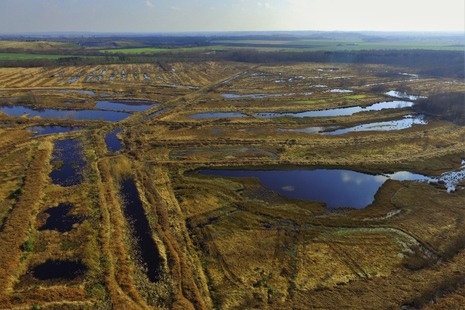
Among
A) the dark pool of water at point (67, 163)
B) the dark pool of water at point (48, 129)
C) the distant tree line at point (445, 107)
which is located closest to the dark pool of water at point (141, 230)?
the dark pool of water at point (67, 163)

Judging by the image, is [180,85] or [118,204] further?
[180,85]

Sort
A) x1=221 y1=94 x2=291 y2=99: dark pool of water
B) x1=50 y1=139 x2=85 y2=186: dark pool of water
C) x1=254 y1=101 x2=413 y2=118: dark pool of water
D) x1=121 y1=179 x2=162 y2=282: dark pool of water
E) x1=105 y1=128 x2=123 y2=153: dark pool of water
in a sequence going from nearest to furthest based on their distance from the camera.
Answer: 1. x1=121 y1=179 x2=162 y2=282: dark pool of water
2. x1=50 y1=139 x2=85 y2=186: dark pool of water
3. x1=105 y1=128 x2=123 y2=153: dark pool of water
4. x1=254 y1=101 x2=413 y2=118: dark pool of water
5. x1=221 y1=94 x2=291 y2=99: dark pool of water

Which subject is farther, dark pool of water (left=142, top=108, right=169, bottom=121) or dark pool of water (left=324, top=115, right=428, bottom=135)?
dark pool of water (left=142, top=108, right=169, bottom=121)

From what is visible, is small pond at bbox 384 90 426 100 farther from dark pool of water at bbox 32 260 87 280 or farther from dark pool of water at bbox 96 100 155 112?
dark pool of water at bbox 32 260 87 280

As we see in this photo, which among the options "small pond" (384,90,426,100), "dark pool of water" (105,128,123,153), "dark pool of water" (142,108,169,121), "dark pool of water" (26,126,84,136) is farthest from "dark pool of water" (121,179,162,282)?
"small pond" (384,90,426,100)

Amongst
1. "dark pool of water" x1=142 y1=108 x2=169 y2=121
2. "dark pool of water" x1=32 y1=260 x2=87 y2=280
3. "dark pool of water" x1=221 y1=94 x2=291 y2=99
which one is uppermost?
"dark pool of water" x1=221 y1=94 x2=291 y2=99

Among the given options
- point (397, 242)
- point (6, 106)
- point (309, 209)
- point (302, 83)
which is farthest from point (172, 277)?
point (302, 83)

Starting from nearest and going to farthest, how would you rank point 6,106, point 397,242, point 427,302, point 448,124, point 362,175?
1. point 427,302
2. point 397,242
3. point 362,175
4. point 448,124
5. point 6,106

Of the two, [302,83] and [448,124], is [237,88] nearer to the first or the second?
[302,83]
